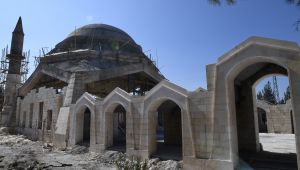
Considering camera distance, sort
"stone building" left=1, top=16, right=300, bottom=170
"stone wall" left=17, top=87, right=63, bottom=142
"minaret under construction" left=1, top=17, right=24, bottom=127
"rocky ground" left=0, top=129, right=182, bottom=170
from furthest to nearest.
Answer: "minaret under construction" left=1, top=17, right=24, bottom=127, "stone wall" left=17, top=87, right=63, bottom=142, "rocky ground" left=0, top=129, right=182, bottom=170, "stone building" left=1, top=16, right=300, bottom=170

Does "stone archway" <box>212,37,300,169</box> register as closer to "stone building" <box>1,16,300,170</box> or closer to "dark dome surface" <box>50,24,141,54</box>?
"stone building" <box>1,16,300,170</box>

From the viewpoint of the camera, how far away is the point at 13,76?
2880 cm

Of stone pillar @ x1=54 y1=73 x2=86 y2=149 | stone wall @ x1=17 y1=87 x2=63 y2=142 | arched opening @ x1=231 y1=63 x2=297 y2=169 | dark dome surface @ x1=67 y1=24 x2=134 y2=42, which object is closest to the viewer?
arched opening @ x1=231 y1=63 x2=297 y2=169

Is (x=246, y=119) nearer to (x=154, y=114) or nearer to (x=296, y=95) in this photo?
(x=296, y=95)

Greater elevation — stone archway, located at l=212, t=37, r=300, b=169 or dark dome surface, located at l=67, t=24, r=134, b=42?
dark dome surface, located at l=67, t=24, r=134, b=42

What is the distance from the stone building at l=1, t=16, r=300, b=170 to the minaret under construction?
164 mm

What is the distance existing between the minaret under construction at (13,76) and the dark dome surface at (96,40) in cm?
454

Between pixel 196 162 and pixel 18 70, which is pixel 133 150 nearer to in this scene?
pixel 196 162

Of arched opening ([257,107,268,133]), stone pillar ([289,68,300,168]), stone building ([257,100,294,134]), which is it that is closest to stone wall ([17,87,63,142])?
stone pillar ([289,68,300,168])

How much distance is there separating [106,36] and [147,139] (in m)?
19.0

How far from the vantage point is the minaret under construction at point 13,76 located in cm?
2791

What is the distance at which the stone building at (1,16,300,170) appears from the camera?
8.85 meters

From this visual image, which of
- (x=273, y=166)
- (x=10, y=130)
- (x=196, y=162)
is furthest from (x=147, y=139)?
(x=10, y=130)

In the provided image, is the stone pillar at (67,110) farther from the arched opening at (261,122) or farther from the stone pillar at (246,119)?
the arched opening at (261,122)
